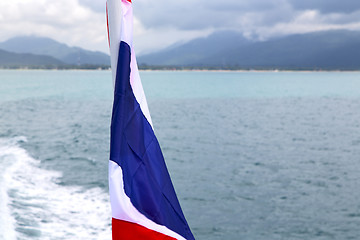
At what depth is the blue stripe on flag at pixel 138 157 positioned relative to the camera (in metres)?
1.96

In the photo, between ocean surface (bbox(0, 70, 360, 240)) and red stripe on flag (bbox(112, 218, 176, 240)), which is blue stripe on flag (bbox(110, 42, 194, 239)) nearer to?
red stripe on flag (bbox(112, 218, 176, 240))

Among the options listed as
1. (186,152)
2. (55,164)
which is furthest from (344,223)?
(55,164)

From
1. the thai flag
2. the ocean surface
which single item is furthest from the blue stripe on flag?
the ocean surface

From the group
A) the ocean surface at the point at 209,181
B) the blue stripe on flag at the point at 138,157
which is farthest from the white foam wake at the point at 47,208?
the blue stripe on flag at the point at 138,157

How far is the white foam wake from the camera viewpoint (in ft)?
23.4

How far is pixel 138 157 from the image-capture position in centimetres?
206

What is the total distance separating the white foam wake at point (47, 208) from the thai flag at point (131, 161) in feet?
17.1

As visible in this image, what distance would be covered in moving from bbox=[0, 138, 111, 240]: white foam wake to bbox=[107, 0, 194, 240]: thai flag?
5.21 metres

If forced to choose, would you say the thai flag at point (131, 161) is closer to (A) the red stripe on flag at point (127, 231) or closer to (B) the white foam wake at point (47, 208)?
(A) the red stripe on flag at point (127, 231)

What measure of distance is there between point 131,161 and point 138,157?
69 millimetres

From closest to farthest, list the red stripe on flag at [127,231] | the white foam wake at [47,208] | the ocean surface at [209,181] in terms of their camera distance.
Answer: the red stripe on flag at [127,231] → the white foam wake at [47,208] → the ocean surface at [209,181]

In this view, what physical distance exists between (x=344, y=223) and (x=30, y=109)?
2940 cm

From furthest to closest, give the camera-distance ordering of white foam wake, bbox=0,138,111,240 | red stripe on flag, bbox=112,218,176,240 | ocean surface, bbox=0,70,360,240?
ocean surface, bbox=0,70,360,240 < white foam wake, bbox=0,138,111,240 < red stripe on flag, bbox=112,218,176,240

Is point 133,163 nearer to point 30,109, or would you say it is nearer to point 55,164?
point 55,164
